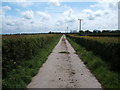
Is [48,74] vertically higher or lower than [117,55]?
lower

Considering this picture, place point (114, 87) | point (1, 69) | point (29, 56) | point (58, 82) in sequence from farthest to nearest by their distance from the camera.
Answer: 1. point (29, 56)
2. point (58, 82)
3. point (1, 69)
4. point (114, 87)

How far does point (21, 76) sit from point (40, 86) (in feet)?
3.89

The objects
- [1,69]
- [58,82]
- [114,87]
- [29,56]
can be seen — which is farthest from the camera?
[29,56]

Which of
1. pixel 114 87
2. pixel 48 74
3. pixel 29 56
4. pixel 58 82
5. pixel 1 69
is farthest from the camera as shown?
pixel 29 56

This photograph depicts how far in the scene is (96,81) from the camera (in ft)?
28.6

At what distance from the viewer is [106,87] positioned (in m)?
7.50

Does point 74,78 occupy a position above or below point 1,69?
below

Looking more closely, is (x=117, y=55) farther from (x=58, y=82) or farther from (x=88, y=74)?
(x=58, y=82)

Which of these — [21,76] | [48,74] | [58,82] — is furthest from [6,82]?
[48,74]

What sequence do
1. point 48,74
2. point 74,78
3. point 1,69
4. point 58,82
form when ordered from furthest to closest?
point 48,74
point 74,78
point 58,82
point 1,69

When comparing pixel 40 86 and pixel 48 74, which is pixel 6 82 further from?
pixel 48 74

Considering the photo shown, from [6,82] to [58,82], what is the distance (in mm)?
2312

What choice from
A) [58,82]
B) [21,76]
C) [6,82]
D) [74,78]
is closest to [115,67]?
[74,78]

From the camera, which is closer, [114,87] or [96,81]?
[114,87]
